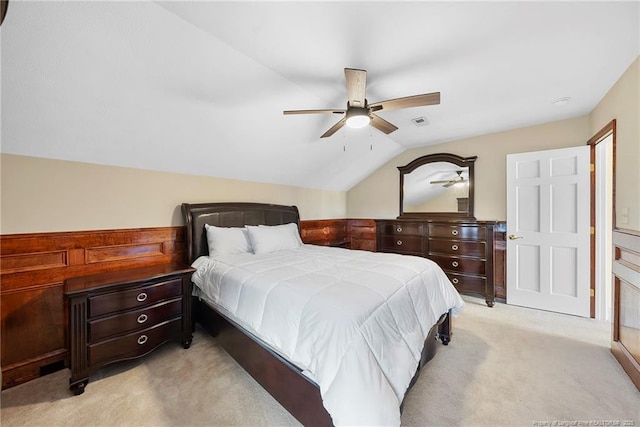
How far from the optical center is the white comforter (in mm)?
1200

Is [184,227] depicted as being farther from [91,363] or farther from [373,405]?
[373,405]

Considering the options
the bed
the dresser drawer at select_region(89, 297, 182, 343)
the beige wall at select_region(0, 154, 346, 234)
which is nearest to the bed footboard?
the bed

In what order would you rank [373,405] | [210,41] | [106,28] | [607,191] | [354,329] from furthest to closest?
[607,191] → [210,41] → [106,28] → [354,329] → [373,405]

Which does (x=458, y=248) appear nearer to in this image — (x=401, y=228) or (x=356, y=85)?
(x=401, y=228)

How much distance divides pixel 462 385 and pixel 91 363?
9.15 feet

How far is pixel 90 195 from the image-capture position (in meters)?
2.34

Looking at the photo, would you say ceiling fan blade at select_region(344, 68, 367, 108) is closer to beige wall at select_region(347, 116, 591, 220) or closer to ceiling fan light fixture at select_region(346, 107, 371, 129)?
ceiling fan light fixture at select_region(346, 107, 371, 129)

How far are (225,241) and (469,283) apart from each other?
3.40 metres

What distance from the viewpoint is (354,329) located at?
1287 millimetres

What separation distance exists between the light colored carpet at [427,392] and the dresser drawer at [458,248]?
1308 mm

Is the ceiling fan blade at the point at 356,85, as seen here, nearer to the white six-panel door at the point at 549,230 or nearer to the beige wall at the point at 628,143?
the beige wall at the point at 628,143

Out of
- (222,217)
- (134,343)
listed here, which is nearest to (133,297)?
(134,343)

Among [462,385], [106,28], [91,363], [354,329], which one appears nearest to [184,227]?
[91,363]

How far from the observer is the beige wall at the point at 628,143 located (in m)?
1.96
